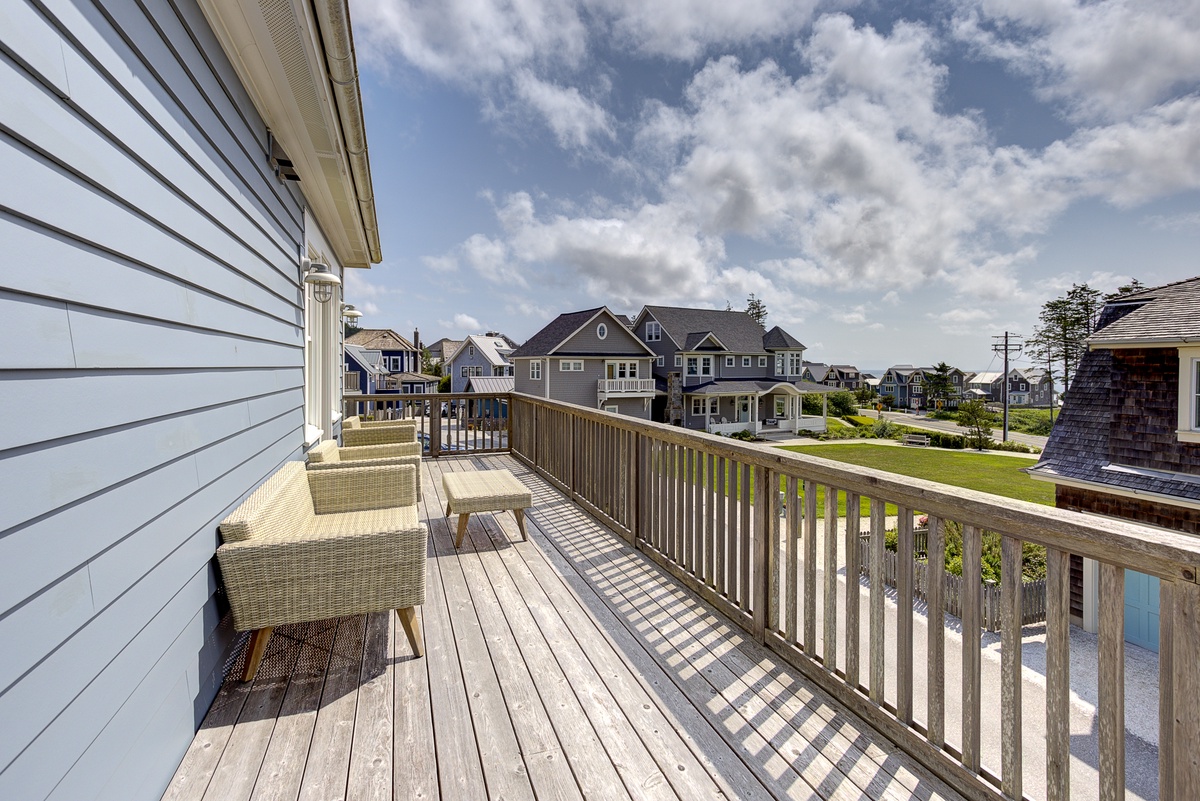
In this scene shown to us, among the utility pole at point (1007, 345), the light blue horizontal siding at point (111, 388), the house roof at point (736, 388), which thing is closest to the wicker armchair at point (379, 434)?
the light blue horizontal siding at point (111, 388)

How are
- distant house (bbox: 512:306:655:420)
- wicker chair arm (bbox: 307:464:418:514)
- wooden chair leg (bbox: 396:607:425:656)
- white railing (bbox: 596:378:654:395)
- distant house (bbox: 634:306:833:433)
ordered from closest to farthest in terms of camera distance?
wooden chair leg (bbox: 396:607:425:656)
wicker chair arm (bbox: 307:464:418:514)
distant house (bbox: 512:306:655:420)
white railing (bbox: 596:378:654:395)
distant house (bbox: 634:306:833:433)

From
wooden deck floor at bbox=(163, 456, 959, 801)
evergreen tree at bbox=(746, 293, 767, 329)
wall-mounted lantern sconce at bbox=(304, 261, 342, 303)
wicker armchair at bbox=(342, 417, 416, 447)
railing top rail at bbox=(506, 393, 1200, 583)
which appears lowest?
wooden deck floor at bbox=(163, 456, 959, 801)

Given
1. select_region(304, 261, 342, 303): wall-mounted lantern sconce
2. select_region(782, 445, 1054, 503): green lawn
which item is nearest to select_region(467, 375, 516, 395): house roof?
select_region(782, 445, 1054, 503): green lawn

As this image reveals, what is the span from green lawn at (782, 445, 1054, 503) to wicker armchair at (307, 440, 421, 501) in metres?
10.8

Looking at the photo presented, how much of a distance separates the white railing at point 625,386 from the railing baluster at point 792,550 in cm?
2046

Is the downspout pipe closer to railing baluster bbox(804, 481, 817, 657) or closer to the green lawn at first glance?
railing baluster bbox(804, 481, 817, 657)

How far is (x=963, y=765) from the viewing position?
1.56 meters

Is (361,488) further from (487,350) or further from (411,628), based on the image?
(487,350)

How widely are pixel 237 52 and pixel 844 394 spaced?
4105cm

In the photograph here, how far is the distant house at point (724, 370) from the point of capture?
26203 mm

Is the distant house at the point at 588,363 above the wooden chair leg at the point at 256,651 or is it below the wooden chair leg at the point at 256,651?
above

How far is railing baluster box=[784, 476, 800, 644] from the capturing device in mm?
2228

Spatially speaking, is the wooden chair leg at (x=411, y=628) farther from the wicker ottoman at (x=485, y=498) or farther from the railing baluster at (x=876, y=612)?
the railing baluster at (x=876, y=612)

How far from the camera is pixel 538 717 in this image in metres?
1.92
